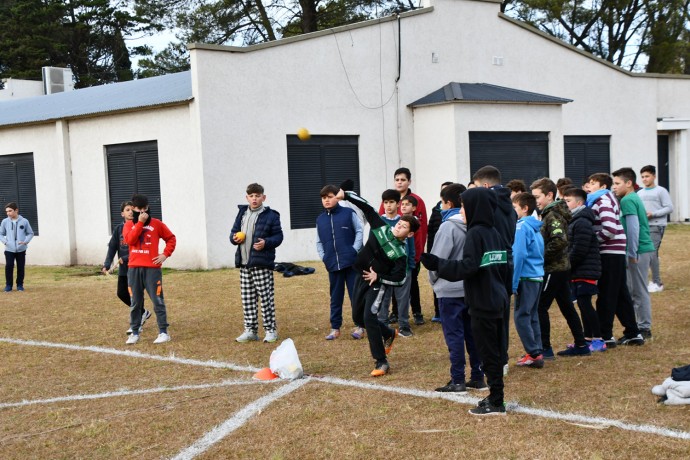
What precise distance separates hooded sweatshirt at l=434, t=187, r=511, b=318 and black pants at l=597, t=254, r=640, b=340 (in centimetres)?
272

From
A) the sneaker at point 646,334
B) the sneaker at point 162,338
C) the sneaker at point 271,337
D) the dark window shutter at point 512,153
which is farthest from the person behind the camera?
the dark window shutter at point 512,153

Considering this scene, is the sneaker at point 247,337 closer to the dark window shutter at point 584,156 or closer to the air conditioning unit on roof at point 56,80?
the dark window shutter at point 584,156

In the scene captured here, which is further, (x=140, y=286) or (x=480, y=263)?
(x=140, y=286)

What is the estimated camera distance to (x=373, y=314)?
755 centimetres

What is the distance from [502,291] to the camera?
6.15 meters

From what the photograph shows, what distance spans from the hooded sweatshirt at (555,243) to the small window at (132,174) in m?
12.8

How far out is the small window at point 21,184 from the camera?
22016 millimetres

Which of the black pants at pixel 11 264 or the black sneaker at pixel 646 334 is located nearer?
the black sneaker at pixel 646 334

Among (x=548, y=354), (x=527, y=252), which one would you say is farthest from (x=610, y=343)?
(x=527, y=252)


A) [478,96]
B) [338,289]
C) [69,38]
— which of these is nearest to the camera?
[338,289]

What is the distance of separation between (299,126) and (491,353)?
45.2ft

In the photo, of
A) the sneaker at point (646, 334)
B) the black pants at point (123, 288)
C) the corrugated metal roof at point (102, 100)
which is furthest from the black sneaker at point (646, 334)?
the corrugated metal roof at point (102, 100)

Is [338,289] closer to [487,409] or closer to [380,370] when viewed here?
[380,370]

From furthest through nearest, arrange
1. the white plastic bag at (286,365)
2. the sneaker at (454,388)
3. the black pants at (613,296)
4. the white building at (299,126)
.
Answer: the white building at (299,126)
the black pants at (613,296)
the white plastic bag at (286,365)
the sneaker at (454,388)
